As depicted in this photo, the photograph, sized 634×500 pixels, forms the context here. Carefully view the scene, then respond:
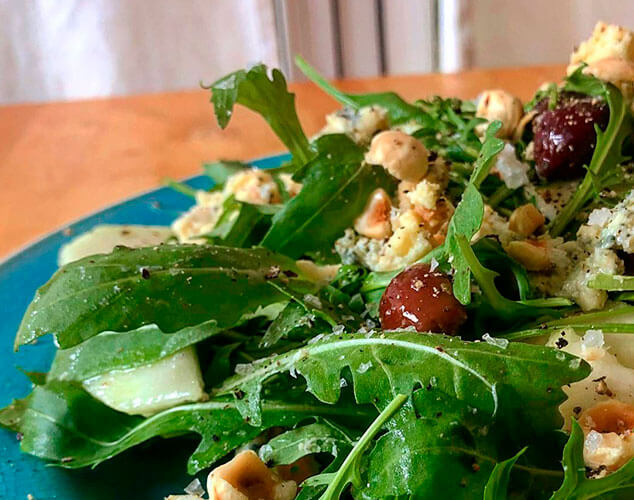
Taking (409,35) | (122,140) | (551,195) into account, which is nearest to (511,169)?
(551,195)

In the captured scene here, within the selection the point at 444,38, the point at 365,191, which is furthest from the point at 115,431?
the point at 444,38

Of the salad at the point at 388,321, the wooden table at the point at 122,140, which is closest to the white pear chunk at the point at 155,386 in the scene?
the salad at the point at 388,321

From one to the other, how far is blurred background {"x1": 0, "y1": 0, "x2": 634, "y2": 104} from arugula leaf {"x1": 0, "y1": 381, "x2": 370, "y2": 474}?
1814 mm

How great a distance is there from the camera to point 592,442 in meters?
0.54

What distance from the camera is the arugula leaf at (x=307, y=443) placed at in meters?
0.65

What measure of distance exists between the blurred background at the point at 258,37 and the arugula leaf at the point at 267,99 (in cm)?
158

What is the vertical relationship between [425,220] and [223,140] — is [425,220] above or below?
above

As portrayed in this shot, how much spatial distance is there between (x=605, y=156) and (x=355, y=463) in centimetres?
41

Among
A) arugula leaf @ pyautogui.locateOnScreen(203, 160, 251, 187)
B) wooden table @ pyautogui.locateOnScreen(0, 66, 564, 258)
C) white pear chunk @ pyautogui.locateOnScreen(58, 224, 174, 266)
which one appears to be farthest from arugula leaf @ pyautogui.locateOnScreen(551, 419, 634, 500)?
wooden table @ pyautogui.locateOnScreen(0, 66, 564, 258)

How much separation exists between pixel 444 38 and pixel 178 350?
2021mm

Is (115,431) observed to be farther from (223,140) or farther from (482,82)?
(482,82)

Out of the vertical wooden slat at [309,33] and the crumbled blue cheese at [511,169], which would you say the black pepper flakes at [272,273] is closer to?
the crumbled blue cheese at [511,169]

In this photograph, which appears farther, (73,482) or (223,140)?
(223,140)

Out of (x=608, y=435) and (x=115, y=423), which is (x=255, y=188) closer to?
(x=115, y=423)
